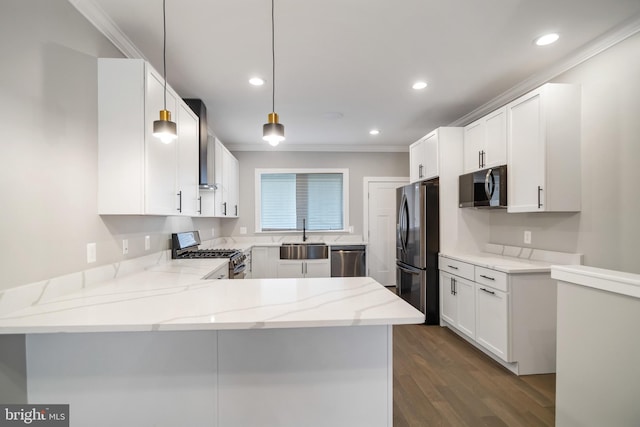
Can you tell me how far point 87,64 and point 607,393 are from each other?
3376 mm

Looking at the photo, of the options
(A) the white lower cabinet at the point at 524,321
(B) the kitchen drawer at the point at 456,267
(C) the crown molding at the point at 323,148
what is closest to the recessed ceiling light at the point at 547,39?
(A) the white lower cabinet at the point at 524,321

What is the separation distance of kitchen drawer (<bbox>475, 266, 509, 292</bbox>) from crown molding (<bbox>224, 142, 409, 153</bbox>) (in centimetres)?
314

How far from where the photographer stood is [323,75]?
2578mm

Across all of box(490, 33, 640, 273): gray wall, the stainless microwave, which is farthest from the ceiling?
the stainless microwave

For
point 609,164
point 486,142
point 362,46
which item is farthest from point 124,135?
point 609,164

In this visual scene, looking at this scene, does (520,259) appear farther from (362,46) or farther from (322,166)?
(322,166)

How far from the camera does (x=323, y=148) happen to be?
5.14 m

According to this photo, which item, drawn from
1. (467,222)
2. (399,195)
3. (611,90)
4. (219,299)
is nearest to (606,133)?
(611,90)

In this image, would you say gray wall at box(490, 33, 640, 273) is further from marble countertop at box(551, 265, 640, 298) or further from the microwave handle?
marble countertop at box(551, 265, 640, 298)

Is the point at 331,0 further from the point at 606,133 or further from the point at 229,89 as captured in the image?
the point at 606,133

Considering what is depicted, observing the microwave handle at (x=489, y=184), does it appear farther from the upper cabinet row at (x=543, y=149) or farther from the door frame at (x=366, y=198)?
the door frame at (x=366, y=198)

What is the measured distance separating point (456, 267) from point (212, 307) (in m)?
2.65

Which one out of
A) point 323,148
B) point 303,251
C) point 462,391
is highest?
point 323,148

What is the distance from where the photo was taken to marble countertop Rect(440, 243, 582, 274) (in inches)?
90.6
